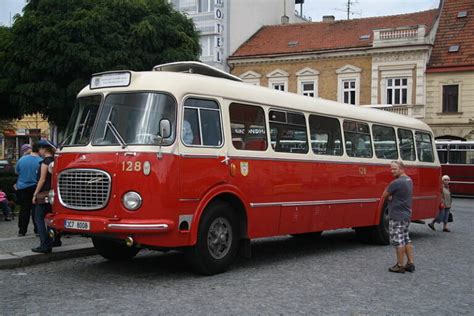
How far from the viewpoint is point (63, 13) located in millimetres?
19562

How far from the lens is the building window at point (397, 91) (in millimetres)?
39906

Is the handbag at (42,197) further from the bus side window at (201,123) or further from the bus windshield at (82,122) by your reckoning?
the bus side window at (201,123)

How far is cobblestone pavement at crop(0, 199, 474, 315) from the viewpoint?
7.43 metres

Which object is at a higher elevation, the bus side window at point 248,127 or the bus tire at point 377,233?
the bus side window at point 248,127

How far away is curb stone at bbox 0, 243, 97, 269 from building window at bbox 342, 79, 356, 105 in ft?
108

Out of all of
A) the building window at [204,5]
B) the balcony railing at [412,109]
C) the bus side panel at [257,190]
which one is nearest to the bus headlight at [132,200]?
the bus side panel at [257,190]

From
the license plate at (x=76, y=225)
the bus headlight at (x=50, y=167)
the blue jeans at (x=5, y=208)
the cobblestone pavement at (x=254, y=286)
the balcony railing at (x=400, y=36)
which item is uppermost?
the balcony railing at (x=400, y=36)

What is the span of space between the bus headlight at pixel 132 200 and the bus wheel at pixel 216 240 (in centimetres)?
107

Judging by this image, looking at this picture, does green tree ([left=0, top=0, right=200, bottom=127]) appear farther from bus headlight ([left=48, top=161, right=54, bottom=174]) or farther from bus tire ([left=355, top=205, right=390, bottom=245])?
bus tire ([left=355, top=205, right=390, bottom=245])

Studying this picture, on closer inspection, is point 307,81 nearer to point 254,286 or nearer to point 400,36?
point 400,36

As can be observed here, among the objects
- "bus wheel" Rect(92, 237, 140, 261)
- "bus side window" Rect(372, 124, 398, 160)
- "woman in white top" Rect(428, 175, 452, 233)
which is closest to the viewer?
"bus wheel" Rect(92, 237, 140, 261)

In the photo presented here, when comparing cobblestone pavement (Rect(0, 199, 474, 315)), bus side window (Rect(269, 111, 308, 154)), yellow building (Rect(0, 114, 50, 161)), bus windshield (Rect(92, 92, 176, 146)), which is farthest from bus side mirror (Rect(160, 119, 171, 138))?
yellow building (Rect(0, 114, 50, 161))

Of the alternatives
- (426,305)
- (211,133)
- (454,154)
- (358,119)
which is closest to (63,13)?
(358,119)

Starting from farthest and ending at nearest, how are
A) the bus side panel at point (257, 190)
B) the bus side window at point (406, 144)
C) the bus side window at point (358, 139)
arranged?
the bus side window at point (406, 144) → the bus side window at point (358, 139) → the bus side panel at point (257, 190)
